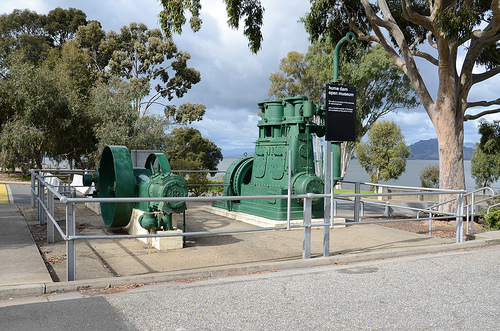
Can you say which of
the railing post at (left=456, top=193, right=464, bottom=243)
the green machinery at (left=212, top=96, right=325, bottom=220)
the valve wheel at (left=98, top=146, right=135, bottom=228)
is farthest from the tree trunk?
the valve wheel at (left=98, top=146, right=135, bottom=228)

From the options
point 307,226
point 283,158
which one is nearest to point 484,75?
point 283,158

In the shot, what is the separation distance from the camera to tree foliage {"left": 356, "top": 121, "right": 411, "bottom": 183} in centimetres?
4622

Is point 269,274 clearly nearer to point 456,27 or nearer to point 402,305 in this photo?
point 402,305

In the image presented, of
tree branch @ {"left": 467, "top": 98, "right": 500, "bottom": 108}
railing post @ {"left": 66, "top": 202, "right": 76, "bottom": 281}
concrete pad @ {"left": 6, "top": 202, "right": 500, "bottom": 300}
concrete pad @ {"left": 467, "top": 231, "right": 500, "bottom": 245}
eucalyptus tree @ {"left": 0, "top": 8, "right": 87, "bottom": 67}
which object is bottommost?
concrete pad @ {"left": 6, "top": 202, "right": 500, "bottom": 300}

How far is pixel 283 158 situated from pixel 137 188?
3.93m

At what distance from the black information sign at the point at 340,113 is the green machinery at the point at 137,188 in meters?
3.00

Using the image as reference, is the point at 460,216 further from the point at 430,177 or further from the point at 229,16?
the point at 430,177

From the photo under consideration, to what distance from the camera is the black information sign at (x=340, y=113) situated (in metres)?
7.47

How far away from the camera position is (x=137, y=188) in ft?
33.1

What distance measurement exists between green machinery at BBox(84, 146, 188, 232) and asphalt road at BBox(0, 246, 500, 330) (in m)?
2.61

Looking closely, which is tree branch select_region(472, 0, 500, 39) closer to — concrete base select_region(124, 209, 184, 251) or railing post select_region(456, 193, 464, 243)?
railing post select_region(456, 193, 464, 243)

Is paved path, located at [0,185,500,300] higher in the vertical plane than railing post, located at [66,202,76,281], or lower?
lower

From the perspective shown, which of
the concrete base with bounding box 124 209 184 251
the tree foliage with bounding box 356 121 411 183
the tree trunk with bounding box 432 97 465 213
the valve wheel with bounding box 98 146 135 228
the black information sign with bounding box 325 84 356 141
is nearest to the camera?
the black information sign with bounding box 325 84 356 141

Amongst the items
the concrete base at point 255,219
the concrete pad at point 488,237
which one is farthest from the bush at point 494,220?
the concrete base at point 255,219
